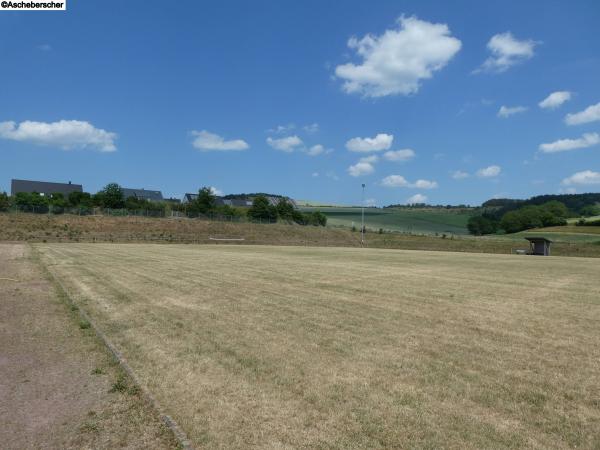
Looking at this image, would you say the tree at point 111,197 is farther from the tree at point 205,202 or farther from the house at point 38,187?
the house at point 38,187

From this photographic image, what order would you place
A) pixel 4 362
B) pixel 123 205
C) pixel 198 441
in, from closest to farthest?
pixel 198 441, pixel 4 362, pixel 123 205

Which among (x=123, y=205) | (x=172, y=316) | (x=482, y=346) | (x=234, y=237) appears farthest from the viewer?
(x=123, y=205)

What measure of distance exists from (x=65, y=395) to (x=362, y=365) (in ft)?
15.1

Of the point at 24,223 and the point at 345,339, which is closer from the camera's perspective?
the point at 345,339

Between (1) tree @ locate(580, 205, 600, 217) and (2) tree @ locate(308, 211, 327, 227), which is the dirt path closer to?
(2) tree @ locate(308, 211, 327, 227)

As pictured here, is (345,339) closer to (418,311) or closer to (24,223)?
(418,311)

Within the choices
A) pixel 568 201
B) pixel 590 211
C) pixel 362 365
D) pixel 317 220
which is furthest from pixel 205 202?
pixel 568 201

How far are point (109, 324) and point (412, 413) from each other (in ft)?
25.0

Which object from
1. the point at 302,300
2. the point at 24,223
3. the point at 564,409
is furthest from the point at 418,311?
the point at 24,223

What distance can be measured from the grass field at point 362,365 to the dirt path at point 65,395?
0.44 meters

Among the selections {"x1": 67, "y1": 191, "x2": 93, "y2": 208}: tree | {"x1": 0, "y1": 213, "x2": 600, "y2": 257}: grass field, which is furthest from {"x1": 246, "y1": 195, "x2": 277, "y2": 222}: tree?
{"x1": 67, "y1": 191, "x2": 93, "y2": 208}: tree

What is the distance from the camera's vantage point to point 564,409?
5812 mm

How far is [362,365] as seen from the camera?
296 inches

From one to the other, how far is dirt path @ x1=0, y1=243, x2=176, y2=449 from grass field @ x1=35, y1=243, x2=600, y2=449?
0.44 m
